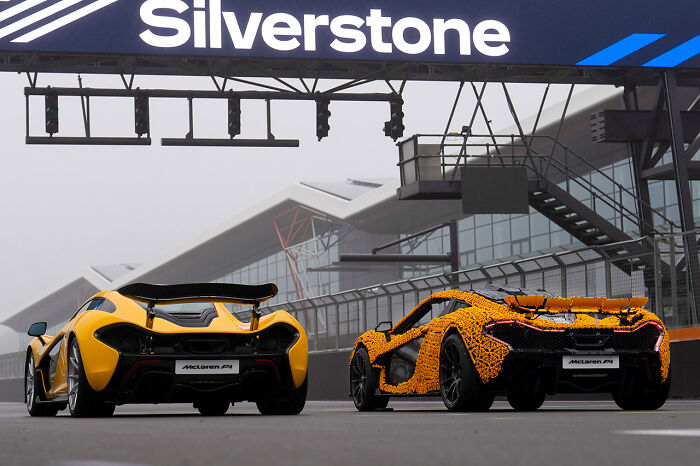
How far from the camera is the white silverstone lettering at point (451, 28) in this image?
2627 centimetres

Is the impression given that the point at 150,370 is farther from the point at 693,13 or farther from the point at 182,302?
the point at 693,13

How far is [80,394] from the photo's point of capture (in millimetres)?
10375

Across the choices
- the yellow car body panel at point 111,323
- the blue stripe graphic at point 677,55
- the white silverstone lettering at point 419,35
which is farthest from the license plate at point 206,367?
the blue stripe graphic at point 677,55

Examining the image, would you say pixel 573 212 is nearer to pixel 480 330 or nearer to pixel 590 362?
pixel 590 362

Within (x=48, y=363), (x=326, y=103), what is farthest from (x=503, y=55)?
(x=48, y=363)

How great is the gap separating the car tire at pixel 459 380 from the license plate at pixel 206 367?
182 cm

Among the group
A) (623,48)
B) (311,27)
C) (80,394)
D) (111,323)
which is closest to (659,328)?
(111,323)

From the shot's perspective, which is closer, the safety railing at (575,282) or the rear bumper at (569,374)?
the rear bumper at (569,374)

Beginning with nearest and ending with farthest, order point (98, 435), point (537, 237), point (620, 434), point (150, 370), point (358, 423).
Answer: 1. point (620, 434)
2. point (98, 435)
3. point (358, 423)
4. point (150, 370)
5. point (537, 237)

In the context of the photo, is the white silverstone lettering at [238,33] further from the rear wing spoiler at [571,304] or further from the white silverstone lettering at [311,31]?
the rear wing spoiler at [571,304]

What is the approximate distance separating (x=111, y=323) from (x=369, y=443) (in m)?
4.63

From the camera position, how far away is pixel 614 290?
18703 millimetres

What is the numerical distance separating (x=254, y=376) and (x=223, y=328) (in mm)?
467

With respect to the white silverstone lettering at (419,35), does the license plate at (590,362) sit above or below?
below
